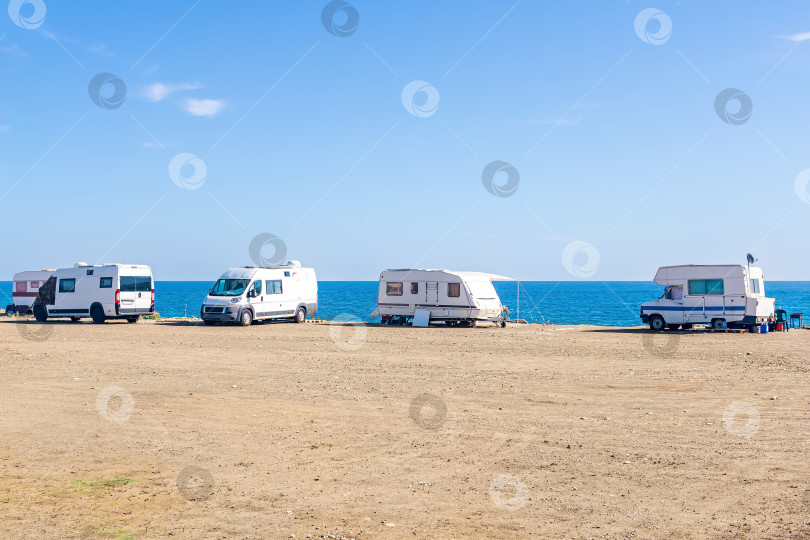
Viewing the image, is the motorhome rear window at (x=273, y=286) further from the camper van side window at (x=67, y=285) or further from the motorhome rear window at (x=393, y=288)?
the camper van side window at (x=67, y=285)

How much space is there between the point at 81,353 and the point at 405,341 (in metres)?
10.5

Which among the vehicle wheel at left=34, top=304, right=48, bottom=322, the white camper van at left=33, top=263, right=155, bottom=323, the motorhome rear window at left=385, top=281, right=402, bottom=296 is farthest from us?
the vehicle wheel at left=34, top=304, right=48, bottom=322

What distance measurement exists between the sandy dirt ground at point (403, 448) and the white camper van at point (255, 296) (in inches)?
518

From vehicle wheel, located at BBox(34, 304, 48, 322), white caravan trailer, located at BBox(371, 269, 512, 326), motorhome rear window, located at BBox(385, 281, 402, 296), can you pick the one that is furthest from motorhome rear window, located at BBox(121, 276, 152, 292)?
motorhome rear window, located at BBox(385, 281, 402, 296)

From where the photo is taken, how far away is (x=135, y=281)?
35.1 meters

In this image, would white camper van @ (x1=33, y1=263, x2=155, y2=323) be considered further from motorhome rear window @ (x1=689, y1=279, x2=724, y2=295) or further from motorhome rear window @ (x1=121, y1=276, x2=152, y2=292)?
motorhome rear window @ (x1=689, y1=279, x2=724, y2=295)

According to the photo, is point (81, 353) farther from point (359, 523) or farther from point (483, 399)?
point (359, 523)

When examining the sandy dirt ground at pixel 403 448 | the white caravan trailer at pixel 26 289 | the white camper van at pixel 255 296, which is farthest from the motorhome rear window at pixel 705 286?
the white caravan trailer at pixel 26 289

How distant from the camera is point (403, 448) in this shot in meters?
9.68

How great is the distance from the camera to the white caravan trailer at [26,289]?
43906mm

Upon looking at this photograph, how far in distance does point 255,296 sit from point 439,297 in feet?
27.4

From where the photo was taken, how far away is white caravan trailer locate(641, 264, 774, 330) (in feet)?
97.7

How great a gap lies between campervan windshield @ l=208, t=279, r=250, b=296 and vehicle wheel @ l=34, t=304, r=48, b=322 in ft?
32.9

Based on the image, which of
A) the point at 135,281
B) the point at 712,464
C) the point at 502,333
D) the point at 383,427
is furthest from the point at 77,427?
the point at 135,281
